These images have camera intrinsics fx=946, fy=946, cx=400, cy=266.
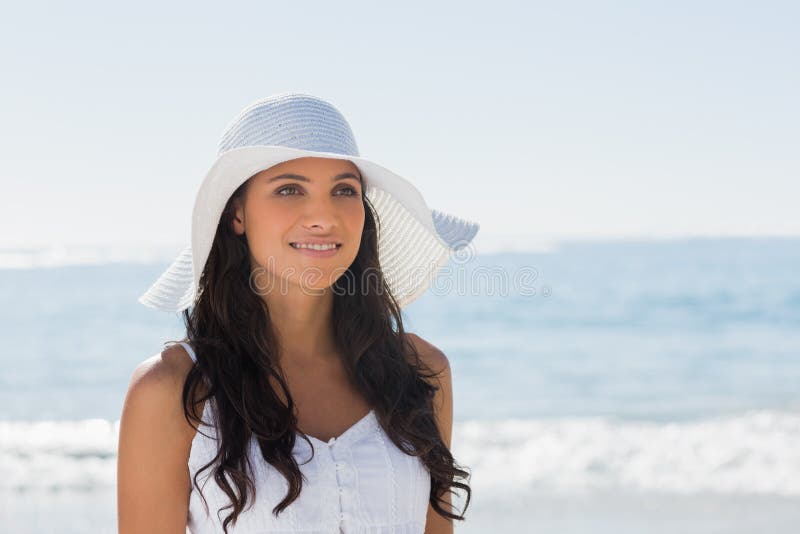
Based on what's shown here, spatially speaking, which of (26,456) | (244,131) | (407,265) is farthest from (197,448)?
(26,456)

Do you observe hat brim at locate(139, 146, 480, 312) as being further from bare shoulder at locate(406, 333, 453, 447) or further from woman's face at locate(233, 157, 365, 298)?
bare shoulder at locate(406, 333, 453, 447)

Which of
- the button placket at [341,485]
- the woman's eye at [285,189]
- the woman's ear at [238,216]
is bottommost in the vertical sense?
the button placket at [341,485]

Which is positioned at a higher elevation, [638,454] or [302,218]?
[302,218]

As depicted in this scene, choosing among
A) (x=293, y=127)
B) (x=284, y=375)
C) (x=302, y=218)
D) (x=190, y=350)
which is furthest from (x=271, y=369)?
(x=293, y=127)

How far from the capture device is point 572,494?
7227mm

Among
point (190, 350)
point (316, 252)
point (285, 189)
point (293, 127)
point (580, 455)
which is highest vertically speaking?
point (293, 127)

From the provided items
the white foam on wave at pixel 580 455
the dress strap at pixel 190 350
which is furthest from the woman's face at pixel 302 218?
the white foam on wave at pixel 580 455

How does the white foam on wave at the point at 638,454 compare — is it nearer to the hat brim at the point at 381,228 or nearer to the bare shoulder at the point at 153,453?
the hat brim at the point at 381,228

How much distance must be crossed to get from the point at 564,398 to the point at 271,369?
942 cm

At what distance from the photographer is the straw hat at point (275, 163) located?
2615mm

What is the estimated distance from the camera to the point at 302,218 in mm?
2631

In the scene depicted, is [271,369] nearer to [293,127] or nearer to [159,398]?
[159,398]

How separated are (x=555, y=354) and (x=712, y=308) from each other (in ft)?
23.2

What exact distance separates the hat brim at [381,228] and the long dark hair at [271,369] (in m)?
0.07
